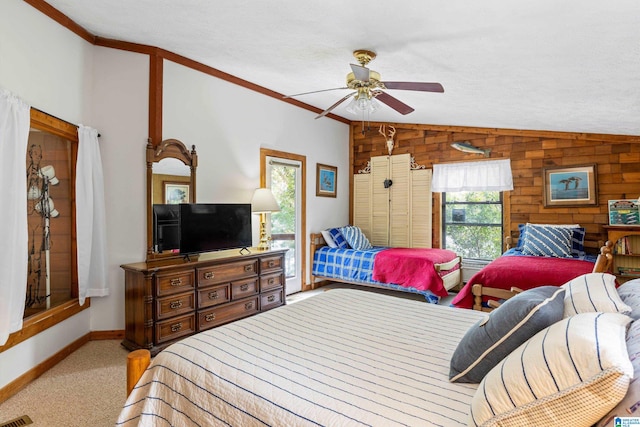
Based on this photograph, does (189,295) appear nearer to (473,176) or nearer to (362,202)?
(362,202)

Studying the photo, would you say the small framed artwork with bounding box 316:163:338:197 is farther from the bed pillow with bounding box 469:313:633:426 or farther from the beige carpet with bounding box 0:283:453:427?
the bed pillow with bounding box 469:313:633:426

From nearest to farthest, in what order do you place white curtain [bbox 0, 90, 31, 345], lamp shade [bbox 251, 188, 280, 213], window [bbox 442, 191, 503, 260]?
1. white curtain [bbox 0, 90, 31, 345]
2. lamp shade [bbox 251, 188, 280, 213]
3. window [bbox 442, 191, 503, 260]

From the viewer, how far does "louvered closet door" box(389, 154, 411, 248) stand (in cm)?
594

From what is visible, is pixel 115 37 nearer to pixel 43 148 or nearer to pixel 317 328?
pixel 43 148

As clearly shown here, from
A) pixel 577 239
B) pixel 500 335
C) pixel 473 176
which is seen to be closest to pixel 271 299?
pixel 500 335

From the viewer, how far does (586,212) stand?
459 cm

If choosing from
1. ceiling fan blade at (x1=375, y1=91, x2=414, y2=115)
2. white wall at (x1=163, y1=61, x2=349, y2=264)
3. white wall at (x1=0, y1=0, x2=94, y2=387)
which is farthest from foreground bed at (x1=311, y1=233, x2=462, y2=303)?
white wall at (x1=0, y1=0, x2=94, y2=387)

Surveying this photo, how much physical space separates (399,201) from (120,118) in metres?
4.23

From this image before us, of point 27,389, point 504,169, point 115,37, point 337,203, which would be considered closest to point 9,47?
point 115,37

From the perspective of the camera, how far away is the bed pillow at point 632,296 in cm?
140

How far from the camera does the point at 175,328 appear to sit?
322 cm

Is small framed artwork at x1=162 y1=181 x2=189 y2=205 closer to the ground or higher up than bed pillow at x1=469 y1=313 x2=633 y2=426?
higher up

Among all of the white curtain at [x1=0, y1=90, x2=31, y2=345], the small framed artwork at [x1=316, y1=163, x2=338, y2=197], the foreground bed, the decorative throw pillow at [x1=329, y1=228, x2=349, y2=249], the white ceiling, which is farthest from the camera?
the small framed artwork at [x1=316, y1=163, x2=338, y2=197]

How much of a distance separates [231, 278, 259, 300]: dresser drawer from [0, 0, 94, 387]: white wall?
136 cm
